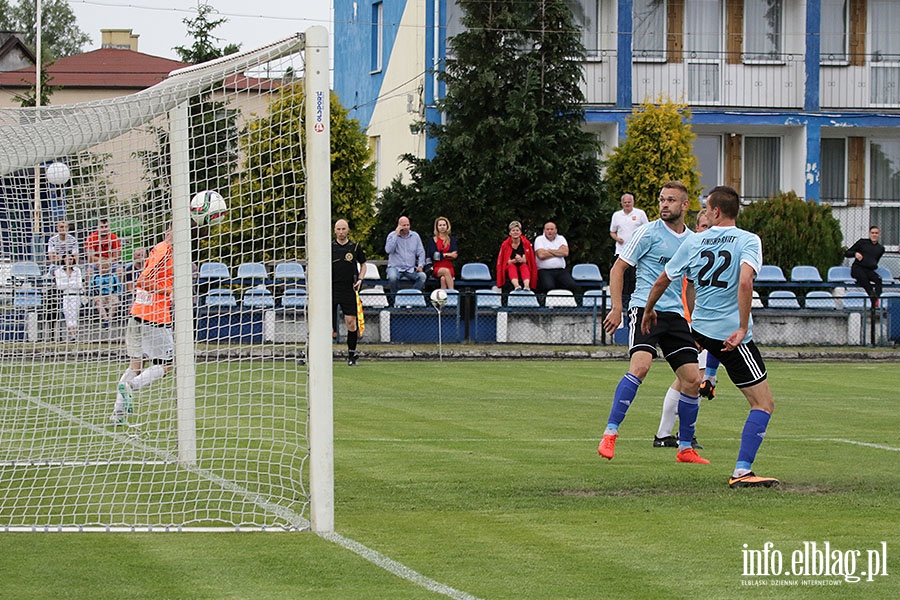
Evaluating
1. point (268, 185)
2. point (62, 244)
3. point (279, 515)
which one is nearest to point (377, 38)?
point (62, 244)

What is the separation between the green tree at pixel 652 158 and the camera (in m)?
30.2

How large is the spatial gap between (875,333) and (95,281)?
19.8 meters

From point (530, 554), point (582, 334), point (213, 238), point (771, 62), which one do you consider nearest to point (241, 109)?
point (213, 238)

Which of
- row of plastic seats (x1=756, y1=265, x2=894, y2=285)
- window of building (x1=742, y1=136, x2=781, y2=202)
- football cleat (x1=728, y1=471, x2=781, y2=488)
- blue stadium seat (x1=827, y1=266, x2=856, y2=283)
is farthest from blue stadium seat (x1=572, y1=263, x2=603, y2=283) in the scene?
football cleat (x1=728, y1=471, x2=781, y2=488)

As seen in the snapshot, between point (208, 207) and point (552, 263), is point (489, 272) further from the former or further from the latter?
point (208, 207)

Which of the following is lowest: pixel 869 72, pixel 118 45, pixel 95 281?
pixel 95 281

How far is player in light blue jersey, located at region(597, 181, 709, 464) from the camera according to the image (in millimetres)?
10344

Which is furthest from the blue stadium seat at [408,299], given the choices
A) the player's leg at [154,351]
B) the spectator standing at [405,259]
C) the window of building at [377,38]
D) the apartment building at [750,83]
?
the window of building at [377,38]

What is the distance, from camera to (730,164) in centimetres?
3706

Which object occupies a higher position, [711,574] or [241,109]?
[241,109]

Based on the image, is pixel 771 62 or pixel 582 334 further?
pixel 771 62

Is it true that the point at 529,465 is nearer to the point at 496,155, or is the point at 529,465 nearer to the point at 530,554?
the point at 530,554

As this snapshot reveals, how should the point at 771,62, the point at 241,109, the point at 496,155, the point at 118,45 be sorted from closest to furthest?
the point at 241,109
the point at 496,155
the point at 771,62
the point at 118,45

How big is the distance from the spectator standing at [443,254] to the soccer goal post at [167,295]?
12.7 m
